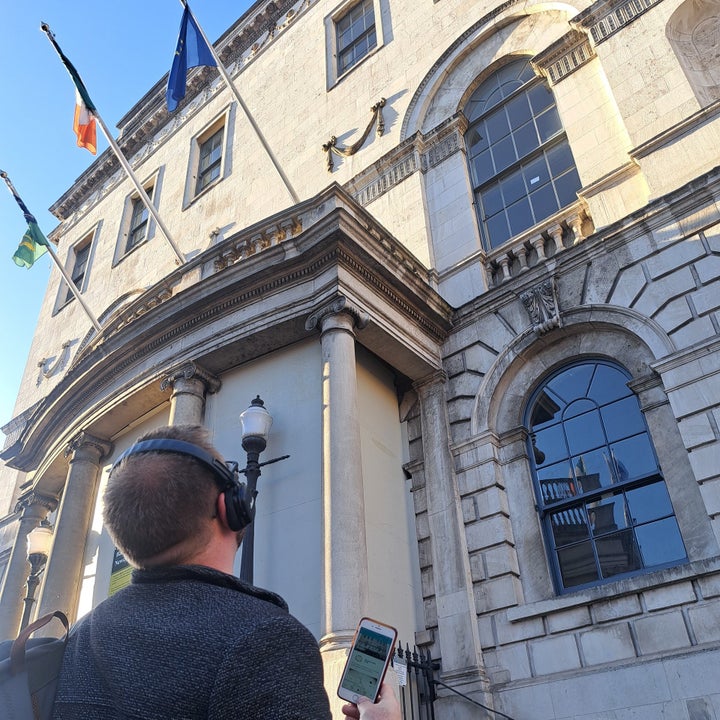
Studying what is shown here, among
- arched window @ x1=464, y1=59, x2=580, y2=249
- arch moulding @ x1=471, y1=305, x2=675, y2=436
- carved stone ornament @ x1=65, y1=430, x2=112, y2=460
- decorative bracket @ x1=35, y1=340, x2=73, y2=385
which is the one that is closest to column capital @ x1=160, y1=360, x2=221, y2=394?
carved stone ornament @ x1=65, y1=430, x2=112, y2=460

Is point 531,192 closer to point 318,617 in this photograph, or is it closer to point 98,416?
point 318,617

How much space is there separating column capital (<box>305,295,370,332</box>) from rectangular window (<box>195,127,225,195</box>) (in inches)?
548

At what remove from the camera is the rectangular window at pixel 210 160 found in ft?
77.9

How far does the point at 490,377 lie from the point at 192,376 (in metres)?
5.16

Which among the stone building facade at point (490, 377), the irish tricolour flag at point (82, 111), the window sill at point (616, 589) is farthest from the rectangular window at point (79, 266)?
the window sill at point (616, 589)

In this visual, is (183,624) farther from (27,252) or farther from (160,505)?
(27,252)

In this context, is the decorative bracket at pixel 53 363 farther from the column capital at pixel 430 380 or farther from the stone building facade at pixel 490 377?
the column capital at pixel 430 380

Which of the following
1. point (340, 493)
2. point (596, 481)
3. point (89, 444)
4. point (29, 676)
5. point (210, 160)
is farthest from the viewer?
point (210, 160)

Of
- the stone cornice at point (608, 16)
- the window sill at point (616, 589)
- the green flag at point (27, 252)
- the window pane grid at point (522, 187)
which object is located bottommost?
the window sill at point (616, 589)

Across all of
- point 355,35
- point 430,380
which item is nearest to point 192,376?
point 430,380

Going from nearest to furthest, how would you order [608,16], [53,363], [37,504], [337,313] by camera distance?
1. [337,313]
2. [608,16]
3. [37,504]
4. [53,363]

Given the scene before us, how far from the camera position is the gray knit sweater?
162 centimetres

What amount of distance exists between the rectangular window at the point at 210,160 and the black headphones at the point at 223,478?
22135 millimetres

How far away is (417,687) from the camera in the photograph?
30.5ft
